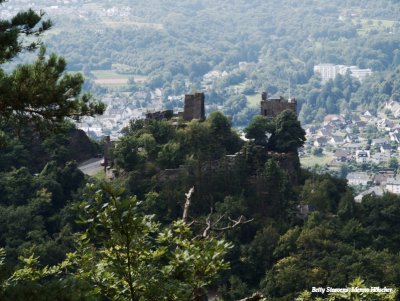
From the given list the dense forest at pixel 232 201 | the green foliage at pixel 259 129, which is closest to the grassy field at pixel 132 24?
the dense forest at pixel 232 201

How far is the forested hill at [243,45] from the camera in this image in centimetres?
11912

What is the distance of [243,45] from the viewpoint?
152 m

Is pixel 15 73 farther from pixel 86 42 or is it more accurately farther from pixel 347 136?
pixel 86 42

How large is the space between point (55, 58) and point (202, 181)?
14.5m

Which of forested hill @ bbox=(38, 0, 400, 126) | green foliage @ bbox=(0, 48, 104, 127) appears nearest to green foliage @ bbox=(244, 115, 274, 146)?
green foliage @ bbox=(0, 48, 104, 127)

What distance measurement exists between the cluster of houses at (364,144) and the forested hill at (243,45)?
5427 mm

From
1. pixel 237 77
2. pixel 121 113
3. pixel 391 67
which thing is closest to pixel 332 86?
pixel 237 77

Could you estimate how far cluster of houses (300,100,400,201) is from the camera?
73312 millimetres

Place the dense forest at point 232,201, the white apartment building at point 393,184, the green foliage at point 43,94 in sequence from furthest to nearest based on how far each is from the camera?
the white apartment building at point 393,184 → the dense forest at point 232,201 → the green foliage at point 43,94

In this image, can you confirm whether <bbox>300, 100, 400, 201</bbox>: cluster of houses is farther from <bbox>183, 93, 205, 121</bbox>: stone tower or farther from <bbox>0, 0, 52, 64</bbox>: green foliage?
<bbox>0, 0, 52, 64</bbox>: green foliage

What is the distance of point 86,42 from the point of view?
127688 millimetres

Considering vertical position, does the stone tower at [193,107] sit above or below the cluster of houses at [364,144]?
above

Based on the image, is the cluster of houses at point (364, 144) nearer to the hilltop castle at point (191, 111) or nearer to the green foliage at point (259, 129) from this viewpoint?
the hilltop castle at point (191, 111)

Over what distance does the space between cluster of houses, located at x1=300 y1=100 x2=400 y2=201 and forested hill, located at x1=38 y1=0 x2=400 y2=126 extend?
5.43m
